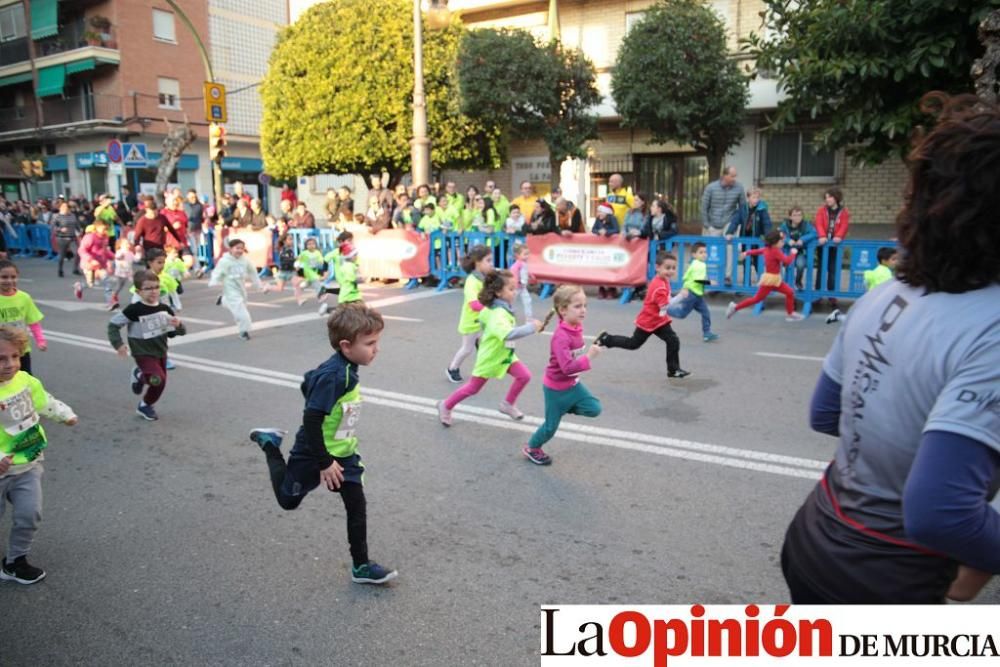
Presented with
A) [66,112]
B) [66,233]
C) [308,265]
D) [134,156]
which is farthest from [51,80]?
[308,265]

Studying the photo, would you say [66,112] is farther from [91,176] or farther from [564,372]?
[564,372]

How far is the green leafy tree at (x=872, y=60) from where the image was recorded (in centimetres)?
989

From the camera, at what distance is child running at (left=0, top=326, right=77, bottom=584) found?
3.90m

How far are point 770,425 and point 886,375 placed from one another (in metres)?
4.78

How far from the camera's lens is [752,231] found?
500 inches

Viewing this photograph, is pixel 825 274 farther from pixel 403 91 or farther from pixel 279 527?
pixel 403 91

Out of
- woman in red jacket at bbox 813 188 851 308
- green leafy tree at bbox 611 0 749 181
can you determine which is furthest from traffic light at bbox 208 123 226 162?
woman in red jacket at bbox 813 188 851 308

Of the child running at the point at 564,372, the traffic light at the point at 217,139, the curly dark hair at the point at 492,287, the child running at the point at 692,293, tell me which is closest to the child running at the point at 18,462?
the child running at the point at 564,372

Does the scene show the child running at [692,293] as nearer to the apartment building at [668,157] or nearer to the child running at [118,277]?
the child running at [118,277]

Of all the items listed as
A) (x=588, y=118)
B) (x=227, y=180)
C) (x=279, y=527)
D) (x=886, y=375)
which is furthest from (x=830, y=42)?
(x=227, y=180)

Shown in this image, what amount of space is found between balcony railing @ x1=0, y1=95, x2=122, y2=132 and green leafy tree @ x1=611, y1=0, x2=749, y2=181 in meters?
27.3

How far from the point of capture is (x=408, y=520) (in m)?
4.54

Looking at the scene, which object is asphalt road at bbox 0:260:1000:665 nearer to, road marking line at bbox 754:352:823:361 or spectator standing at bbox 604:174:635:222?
road marking line at bbox 754:352:823:361

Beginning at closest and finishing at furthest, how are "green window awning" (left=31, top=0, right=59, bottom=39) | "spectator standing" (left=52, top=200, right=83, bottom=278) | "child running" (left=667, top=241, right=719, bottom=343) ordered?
"child running" (left=667, top=241, right=719, bottom=343) → "spectator standing" (left=52, top=200, right=83, bottom=278) → "green window awning" (left=31, top=0, right=59, bottom=39)
